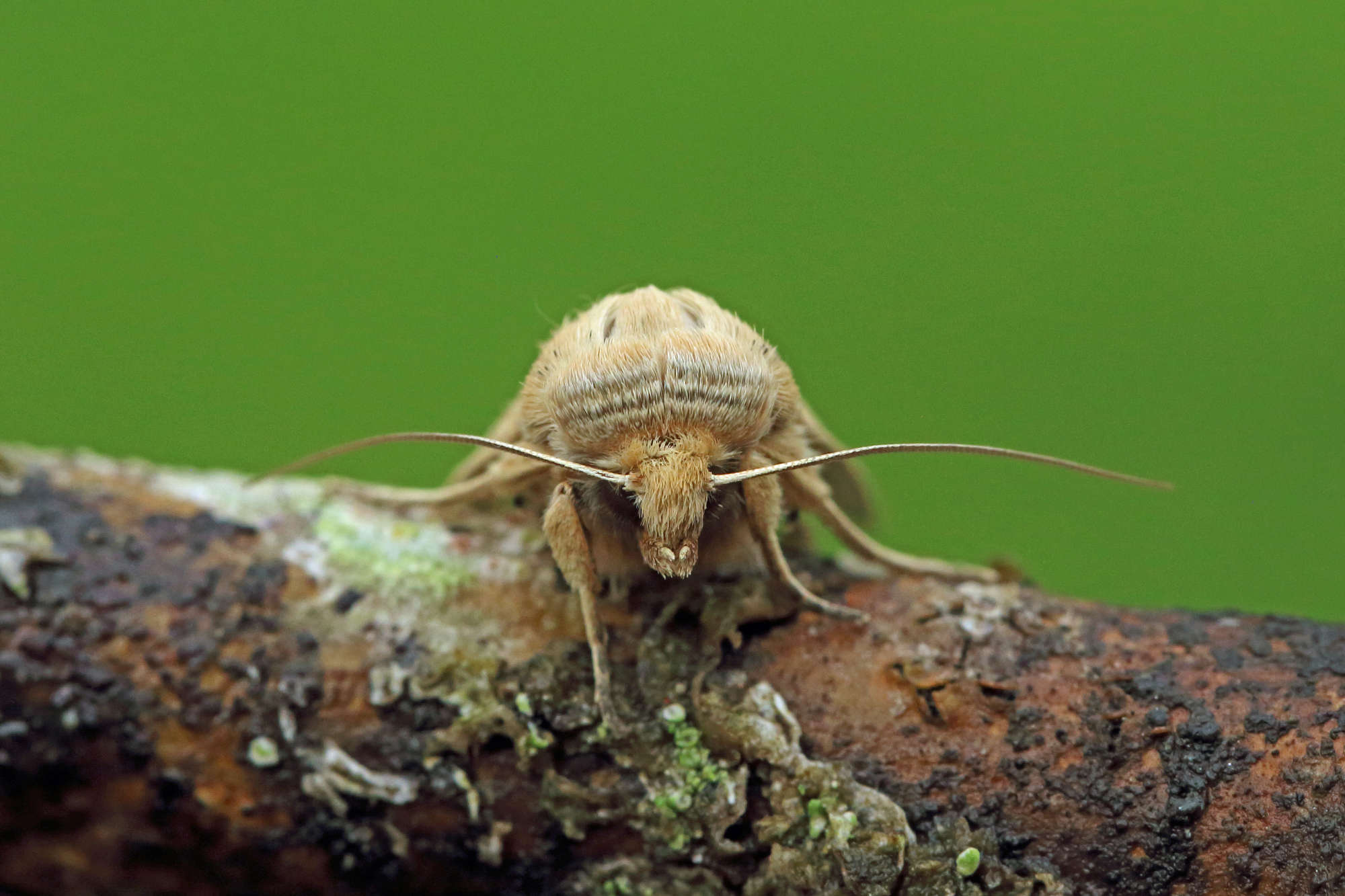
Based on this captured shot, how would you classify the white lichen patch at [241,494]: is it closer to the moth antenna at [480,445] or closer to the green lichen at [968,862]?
the moth antenna at [480,445]

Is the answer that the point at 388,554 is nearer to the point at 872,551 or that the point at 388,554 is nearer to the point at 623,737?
the point at 623,737

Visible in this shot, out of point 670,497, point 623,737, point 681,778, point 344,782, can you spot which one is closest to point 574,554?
point 670,497

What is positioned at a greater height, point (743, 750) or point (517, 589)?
point (517, 589)

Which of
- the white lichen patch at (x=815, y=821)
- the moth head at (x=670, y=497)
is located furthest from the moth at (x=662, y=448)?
the white lichen patch at (x=815, y=821)

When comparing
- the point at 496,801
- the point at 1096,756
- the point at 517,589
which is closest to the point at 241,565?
the point at 517,589

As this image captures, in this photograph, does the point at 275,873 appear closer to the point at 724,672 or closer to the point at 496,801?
the point at 496,801
